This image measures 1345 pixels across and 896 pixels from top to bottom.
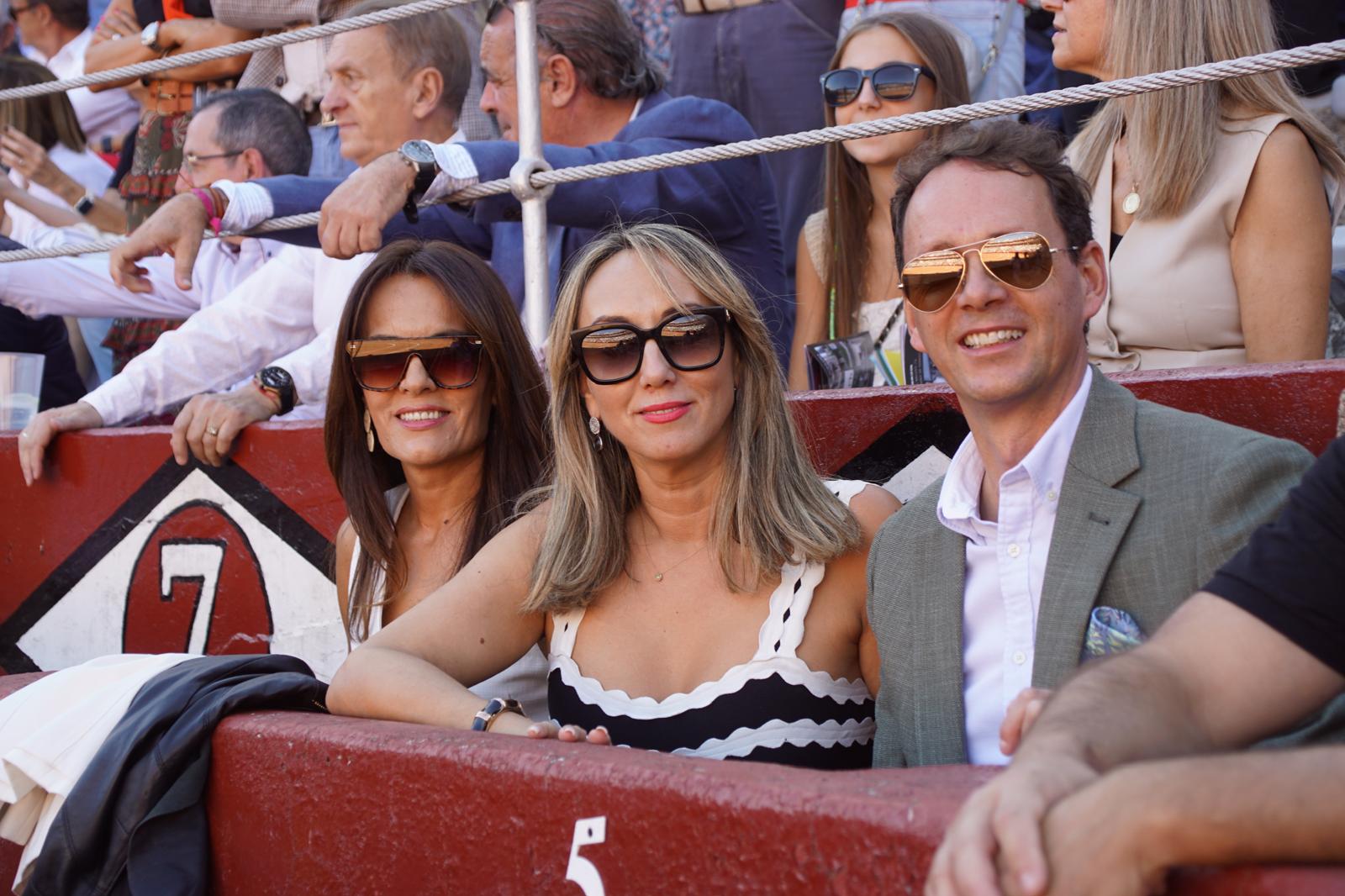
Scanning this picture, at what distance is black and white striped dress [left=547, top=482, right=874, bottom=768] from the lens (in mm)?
2586

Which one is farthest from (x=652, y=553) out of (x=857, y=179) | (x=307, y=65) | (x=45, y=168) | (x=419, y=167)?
(x=45, y=168)

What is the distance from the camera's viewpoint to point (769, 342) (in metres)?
2.93

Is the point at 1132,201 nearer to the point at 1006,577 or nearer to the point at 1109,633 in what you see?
the point at 1006,577

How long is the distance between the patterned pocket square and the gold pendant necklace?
1213mm

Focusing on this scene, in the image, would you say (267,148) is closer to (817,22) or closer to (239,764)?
(817,22)

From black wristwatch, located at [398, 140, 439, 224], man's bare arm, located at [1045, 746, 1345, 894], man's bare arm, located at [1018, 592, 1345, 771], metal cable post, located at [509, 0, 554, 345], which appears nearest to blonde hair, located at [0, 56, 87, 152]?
black wristwatch, located at [398, 140, 439, 224]

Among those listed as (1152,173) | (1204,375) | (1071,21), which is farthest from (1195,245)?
(1071,21)

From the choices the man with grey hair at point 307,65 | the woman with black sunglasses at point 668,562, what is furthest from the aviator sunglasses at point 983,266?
the man with grey hair at point 307,65

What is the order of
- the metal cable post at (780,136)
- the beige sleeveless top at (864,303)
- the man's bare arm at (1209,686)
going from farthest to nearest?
the beige sleeveless top at (864,303) < the metal cable post at (780,136) < the man's bare arm at (1209,686)

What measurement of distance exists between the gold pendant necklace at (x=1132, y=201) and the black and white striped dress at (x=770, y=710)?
1.06 m

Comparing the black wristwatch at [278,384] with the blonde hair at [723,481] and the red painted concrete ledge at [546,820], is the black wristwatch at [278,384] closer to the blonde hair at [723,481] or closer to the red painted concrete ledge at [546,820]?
the blonde hair at [723,481]

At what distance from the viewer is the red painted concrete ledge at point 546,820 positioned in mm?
1719

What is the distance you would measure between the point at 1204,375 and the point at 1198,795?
1.52 m

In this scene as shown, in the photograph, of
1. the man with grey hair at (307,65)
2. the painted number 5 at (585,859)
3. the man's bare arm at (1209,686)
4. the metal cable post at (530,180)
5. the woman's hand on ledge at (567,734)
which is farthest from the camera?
the man with grey hair at (307,65)
